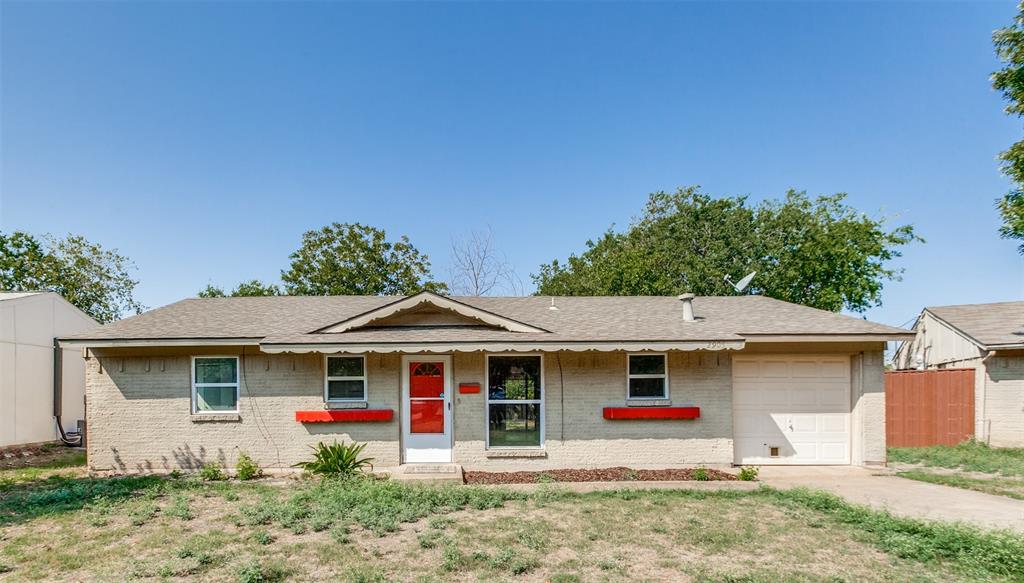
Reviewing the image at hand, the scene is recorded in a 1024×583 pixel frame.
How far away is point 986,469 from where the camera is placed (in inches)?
458

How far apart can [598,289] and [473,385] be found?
15321 millimetres

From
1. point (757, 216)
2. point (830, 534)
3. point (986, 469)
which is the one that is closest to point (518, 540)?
point (830, 534)

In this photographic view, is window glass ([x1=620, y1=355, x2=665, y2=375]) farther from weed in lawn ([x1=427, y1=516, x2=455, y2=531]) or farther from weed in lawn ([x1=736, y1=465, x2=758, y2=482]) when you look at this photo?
weed in lawn ([x1=427, y1=516, x2=455, y2=531])

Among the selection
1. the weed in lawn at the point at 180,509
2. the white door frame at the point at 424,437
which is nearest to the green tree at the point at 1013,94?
the white door frame at the point at 424,437

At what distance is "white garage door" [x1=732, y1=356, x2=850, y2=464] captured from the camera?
39.9 ft

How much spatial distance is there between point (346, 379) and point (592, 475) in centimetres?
547

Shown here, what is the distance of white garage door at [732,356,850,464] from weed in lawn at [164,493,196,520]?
10464 mm

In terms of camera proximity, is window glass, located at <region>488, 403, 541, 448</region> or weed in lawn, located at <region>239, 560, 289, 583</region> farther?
window glass, located at <region>488, 403, 541, 448</region>

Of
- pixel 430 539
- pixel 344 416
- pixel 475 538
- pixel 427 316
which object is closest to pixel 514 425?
pixel 427 316

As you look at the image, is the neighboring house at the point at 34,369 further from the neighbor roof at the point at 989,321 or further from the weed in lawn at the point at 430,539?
the neighbor roof at the point at 989,321

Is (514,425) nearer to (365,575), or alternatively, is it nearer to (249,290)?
(365,575)

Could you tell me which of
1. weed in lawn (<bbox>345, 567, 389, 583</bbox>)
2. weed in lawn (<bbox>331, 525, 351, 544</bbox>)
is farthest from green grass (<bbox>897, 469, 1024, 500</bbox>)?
weed in lawn (<bbox>331, 525, 351, 544</bbox>)

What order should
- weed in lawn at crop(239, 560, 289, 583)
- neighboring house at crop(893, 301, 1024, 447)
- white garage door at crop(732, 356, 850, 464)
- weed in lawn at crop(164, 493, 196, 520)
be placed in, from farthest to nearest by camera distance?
neighboring house at crop(893, 301, 1024, 447), white garage door at crop(732, 356, 850, 464), weed in lawn at crop(164, 493, 196, 520), weed in lawn at crop(239, 560, 289, 583)

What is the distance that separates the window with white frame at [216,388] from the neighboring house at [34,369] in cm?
675
